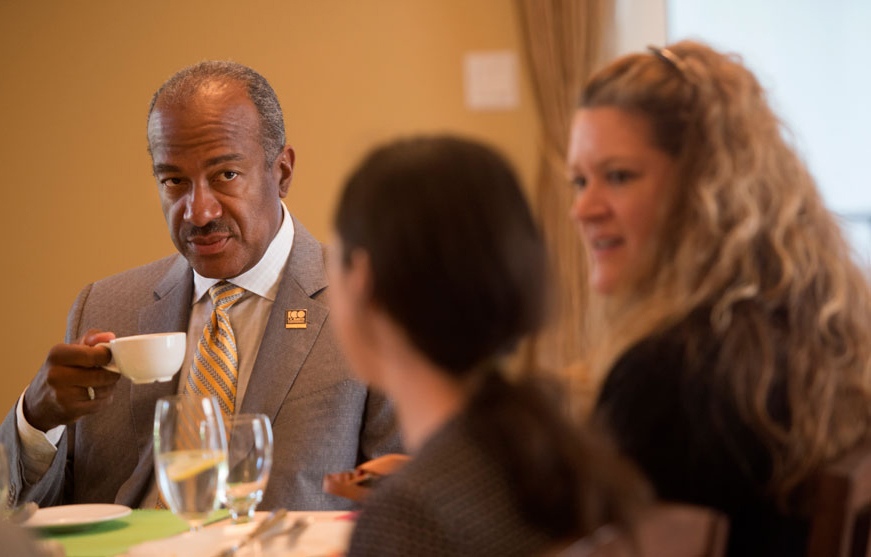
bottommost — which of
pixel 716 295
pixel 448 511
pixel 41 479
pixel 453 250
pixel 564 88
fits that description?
pixel 41 479

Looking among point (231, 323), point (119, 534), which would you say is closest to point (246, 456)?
point (119, 534)

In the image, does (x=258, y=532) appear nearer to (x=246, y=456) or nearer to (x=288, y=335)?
(x=246, y=456)

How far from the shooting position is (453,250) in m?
0.94

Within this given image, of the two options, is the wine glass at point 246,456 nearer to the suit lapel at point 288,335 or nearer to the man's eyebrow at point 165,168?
the suit lapel at point 288,335

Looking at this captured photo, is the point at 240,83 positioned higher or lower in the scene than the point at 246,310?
higher

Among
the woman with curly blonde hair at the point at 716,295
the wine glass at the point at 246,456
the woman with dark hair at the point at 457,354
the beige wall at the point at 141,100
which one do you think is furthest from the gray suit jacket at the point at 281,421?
the beige wall at the point at 141,100

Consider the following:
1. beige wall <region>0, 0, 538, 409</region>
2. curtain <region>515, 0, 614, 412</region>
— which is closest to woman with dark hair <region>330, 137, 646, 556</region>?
curtain <region>515, 0, 614, 412</region>

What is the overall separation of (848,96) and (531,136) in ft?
3.75

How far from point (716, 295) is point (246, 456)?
2.23 feet

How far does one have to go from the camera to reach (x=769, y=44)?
11.4 ft

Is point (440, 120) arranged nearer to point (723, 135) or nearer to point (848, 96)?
point (848, 96)

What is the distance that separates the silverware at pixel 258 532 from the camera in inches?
50.9

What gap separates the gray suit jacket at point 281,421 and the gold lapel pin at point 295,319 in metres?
0.01

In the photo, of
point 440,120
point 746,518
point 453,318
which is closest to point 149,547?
point 453,318
